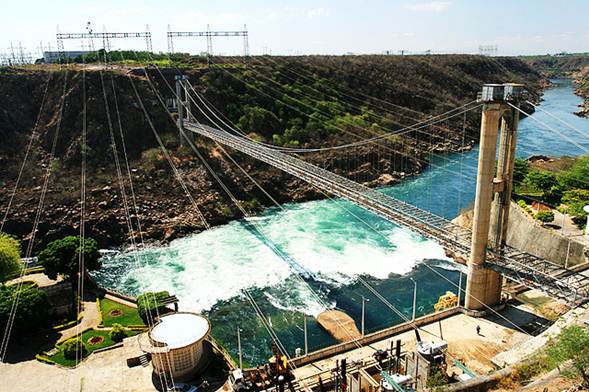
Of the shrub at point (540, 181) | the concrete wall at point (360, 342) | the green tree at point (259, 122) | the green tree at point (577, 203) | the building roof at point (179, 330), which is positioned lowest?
the concrete wall at point (360, 342)

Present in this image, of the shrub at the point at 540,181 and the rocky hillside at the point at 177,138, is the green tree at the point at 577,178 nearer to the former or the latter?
the shrub at the point at 540,181

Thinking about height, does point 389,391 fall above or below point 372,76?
below

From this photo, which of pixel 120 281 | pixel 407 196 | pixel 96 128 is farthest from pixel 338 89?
pixel 120 281

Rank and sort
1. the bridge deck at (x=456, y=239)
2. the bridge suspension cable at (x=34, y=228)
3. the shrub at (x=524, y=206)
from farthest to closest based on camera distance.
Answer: the shrub at (x=524, y=206) → the bridge suspension cable at (x=34, y=228) → the bridge deck at (x=456, y=239)

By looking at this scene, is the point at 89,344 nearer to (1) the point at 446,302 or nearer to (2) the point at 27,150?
(1) the point at 446,302

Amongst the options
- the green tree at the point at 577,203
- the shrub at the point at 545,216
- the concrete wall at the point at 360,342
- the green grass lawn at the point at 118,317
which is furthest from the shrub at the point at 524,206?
the green grass lawn at the point at 118,317

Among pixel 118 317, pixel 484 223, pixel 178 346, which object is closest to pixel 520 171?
pixel 484 223

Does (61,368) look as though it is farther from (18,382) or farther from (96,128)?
(96,128)
